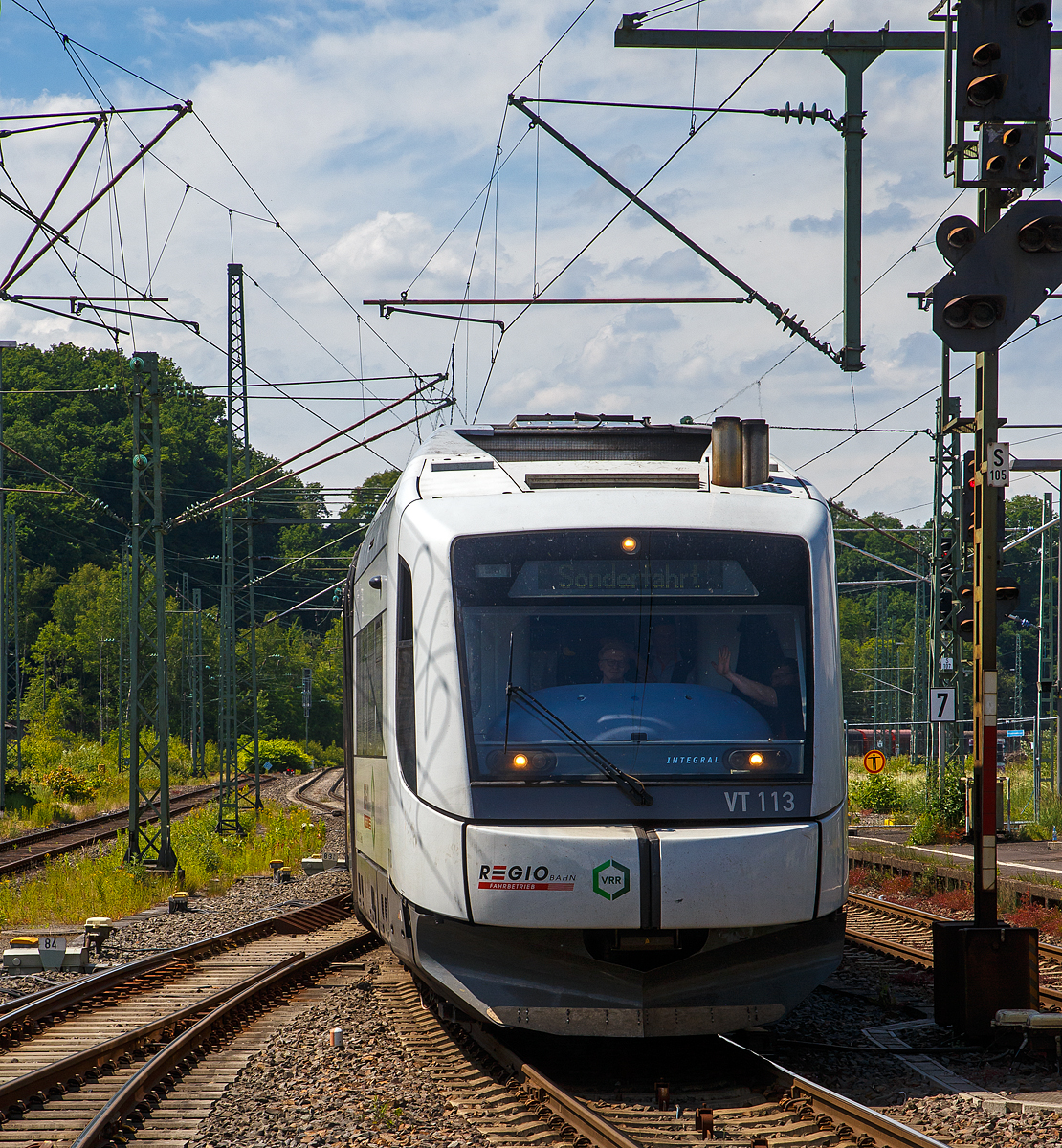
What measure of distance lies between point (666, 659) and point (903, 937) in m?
7.54

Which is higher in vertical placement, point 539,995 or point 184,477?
point 184,477

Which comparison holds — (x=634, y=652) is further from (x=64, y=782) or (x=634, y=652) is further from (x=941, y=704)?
Answer: (x=64, y=782)

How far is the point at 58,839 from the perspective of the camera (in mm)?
29125

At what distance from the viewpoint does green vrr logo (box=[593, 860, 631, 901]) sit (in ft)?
22.7

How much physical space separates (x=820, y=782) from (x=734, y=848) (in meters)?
0.69

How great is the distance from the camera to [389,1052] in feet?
26.6

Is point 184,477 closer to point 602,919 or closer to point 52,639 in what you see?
point 52,639

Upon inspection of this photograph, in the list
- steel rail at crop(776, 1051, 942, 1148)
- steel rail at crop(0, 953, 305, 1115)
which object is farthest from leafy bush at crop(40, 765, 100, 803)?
steel rail at crop(776, 1051, 942, 1148)

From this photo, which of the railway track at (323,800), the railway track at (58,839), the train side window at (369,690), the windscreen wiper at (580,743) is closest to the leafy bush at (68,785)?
the railway track at (58,839)

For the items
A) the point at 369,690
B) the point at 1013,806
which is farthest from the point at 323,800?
the point at 369,690

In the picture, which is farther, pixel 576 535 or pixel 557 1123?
pixel 576 535

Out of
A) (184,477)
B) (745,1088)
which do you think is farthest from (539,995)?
(184,477)

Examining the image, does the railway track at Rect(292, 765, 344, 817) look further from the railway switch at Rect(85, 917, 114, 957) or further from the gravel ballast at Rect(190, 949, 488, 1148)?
the gravel ballast at Rect(190, 949, 488, 1148)

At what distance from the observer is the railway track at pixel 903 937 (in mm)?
10864
